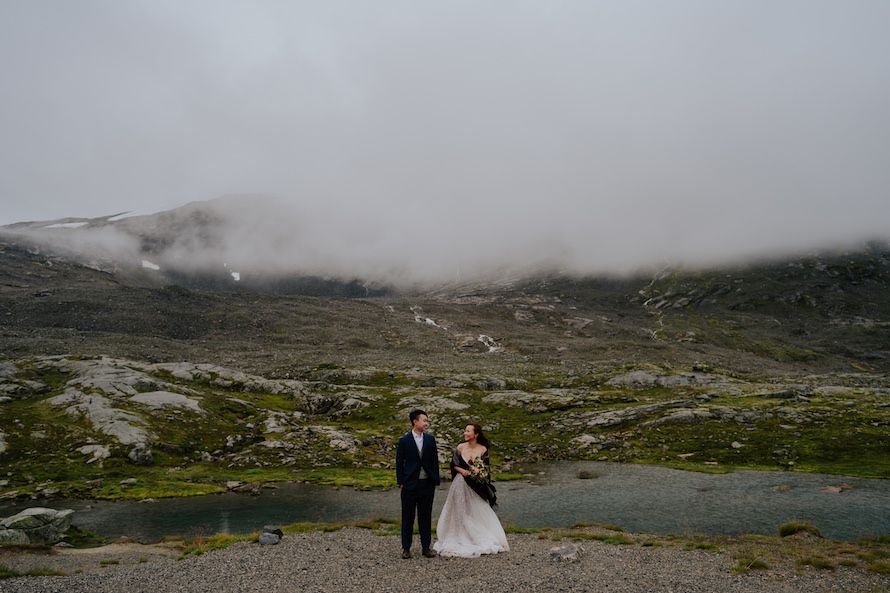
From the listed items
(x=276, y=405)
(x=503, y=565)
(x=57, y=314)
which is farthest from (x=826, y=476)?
(x=57, y=314)

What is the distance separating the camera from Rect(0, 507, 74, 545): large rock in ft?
83.3

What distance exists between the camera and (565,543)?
2289 cm

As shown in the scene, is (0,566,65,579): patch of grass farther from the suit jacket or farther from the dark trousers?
the suit jacket

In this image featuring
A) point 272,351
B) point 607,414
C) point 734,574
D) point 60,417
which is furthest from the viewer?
point 272,351

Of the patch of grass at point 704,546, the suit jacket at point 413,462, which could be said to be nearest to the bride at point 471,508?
the suit jacket at point 413,462

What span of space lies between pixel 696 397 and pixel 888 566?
65036mm

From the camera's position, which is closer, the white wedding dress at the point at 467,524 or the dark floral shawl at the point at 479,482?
the dark floral shawl at the point at 479,482

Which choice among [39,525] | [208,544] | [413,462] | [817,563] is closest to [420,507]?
[413,462]

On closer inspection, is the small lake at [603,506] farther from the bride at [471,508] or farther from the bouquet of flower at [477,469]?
the bouquet of flower at [477,469]

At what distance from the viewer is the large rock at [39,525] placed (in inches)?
999

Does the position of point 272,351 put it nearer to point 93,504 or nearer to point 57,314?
point 57,314

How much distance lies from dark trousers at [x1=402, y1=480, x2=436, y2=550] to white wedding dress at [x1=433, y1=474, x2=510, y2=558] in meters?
0.80

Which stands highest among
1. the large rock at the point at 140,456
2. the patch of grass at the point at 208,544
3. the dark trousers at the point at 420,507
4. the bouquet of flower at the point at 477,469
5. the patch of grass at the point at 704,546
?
the bouquet of flower at the point at 477,469

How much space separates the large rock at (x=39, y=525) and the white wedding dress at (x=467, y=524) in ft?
75.7
